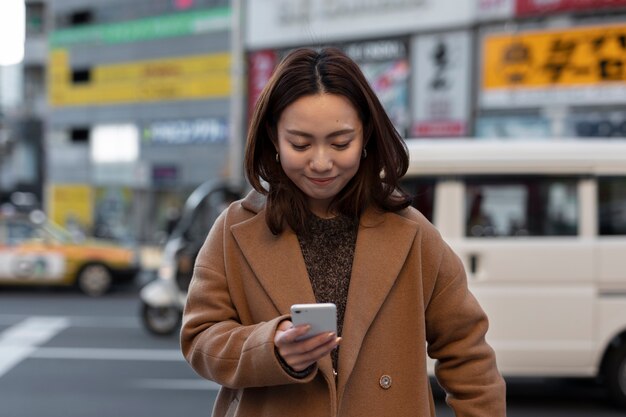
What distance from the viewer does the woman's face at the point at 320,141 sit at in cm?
158

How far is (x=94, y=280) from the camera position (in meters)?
14.3

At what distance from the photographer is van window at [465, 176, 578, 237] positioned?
242 inches

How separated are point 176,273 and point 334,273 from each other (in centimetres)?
806

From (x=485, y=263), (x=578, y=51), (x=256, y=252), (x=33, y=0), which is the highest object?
(x=33, y=0)

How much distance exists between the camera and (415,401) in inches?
65.4

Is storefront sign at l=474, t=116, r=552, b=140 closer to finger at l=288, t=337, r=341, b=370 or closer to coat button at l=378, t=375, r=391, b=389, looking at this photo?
coat button at l=378, t=375, r=391, b=389

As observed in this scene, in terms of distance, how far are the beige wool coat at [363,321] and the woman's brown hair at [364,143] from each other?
36 mm

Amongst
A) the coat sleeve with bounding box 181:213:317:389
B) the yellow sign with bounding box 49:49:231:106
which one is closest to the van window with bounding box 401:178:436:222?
the coat sleeve with bounding box 181:213:317:389

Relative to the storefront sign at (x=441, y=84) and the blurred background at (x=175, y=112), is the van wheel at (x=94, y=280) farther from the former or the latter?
the storefront sign at (x=441, y=84)

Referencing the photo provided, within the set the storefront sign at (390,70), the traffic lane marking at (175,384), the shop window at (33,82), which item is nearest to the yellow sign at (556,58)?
the storefront sign at (390,70)

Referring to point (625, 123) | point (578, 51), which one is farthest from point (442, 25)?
point (625, 123)

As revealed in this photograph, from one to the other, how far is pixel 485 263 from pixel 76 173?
3065 cm

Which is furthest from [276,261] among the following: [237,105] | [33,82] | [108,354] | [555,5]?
[33,82]

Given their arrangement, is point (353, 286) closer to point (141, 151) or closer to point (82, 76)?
point (141, 151)
